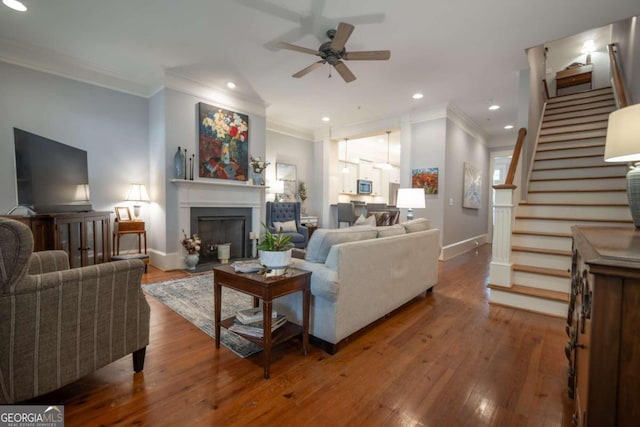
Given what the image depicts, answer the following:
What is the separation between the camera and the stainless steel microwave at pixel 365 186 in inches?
321

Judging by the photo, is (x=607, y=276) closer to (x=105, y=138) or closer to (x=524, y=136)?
(x=524, y=136)

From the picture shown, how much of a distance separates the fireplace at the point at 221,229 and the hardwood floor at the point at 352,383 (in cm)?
233

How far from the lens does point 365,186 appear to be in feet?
27.3

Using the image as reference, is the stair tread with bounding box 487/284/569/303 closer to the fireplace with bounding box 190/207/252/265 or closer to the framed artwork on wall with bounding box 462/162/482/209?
the framed artwork on wall with bounding box 462/162/482/209

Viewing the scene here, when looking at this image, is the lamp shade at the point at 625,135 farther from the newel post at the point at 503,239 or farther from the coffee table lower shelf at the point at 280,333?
the coffee table lower shelf at the point at 280,333

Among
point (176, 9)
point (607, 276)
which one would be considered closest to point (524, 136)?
point (607, 276)

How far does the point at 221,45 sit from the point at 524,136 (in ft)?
13.4

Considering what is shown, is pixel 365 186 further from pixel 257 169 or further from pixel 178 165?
pixel 178 165

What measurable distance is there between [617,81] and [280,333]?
18.9 feet

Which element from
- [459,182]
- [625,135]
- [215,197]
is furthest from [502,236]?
[215,197]

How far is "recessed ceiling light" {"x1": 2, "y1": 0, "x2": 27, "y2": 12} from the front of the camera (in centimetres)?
260

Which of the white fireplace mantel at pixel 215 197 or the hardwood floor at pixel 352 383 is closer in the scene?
the hardwood floor at pixel 352 383

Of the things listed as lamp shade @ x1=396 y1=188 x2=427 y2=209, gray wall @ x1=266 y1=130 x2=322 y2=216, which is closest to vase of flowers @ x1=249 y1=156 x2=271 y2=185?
gray wall @ x1=266 y1=130 x2=322 y2=216

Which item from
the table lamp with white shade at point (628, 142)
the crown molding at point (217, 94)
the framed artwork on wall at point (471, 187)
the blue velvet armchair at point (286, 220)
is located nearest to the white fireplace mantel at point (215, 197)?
the blue velvet armchair at point (286, 220)
